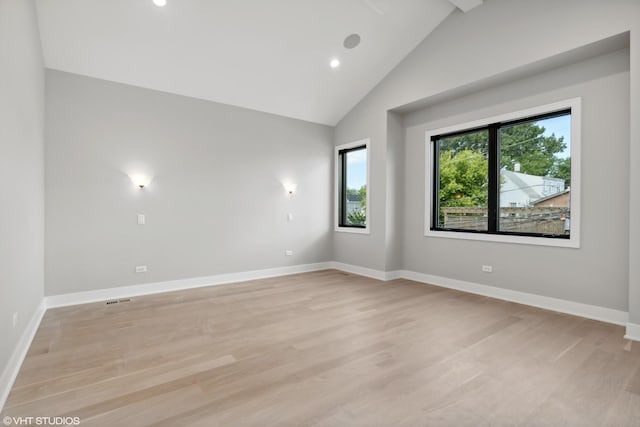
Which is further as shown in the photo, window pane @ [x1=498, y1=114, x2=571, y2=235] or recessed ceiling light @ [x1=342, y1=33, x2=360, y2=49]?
recessed ceiling light @ [x1=342, y1=33, x2=360, y2=49]

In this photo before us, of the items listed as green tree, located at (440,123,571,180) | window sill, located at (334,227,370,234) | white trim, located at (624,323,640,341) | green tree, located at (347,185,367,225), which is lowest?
white trim, located at (624,323,640,341)

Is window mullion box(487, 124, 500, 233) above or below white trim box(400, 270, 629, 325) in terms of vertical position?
above

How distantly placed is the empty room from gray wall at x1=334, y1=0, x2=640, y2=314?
0.02m

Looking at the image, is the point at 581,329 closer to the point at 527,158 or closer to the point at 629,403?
the point at 629,403

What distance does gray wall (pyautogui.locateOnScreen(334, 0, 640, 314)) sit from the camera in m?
3.06

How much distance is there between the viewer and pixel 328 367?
2.43m

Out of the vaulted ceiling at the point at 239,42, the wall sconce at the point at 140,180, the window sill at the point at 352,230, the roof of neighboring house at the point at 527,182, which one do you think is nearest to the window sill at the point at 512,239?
the roof of neighboring house at the point at 527,182

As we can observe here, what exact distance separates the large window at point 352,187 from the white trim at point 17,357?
179 inches

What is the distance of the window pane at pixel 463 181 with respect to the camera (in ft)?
15.3

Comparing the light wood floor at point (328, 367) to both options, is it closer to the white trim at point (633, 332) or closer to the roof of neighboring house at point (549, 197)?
the white trim at point (633, 332)

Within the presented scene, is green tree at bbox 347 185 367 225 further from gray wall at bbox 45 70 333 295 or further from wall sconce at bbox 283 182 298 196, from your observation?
wall sconce at bbox 283 182 298 196

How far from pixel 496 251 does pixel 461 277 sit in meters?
0.65

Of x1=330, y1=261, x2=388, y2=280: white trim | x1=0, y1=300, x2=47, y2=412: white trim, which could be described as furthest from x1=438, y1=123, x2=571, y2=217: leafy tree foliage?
x1=0, y1=300, x2=47, y2=412: white trim

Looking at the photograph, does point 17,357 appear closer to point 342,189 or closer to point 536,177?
point 342,189
